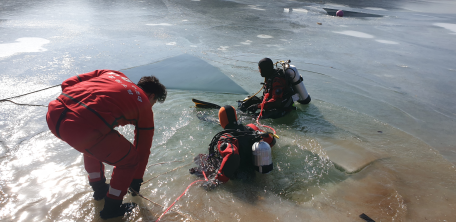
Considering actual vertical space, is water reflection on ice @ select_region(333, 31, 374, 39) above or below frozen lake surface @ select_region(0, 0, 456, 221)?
above

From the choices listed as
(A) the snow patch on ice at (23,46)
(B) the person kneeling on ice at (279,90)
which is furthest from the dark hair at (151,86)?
(A) the snow patch on ice at (23,46)

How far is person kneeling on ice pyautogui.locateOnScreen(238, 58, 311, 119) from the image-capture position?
13.6 feet

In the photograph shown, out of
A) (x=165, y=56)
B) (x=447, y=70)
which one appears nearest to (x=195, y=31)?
(x=165, y=56)

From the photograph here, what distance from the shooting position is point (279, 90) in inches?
163

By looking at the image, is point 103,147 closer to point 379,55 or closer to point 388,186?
point 388,186

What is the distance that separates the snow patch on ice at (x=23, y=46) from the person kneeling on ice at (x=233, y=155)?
5578 millimetres

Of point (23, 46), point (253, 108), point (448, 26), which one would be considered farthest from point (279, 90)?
point (448, 26)

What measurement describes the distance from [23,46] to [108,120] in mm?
6330

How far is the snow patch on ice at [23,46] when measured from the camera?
607 cm

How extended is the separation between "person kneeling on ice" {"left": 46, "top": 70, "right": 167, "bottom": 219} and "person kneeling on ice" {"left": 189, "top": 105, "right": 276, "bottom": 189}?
2.48 feet

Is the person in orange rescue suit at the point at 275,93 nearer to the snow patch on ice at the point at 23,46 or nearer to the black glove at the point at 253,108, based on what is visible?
the black glove at the point at 253,108

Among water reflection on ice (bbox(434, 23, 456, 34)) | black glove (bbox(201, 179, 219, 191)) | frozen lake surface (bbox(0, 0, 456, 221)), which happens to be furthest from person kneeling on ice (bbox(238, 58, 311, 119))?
water reflection on ice (bbox(434, 23, 456, 34))

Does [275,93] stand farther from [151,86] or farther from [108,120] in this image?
[108,120]

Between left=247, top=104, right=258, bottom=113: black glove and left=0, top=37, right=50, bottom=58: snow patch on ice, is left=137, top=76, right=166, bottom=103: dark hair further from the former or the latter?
left=0, top=37, right=50, bottom=58: snow patch on ice
